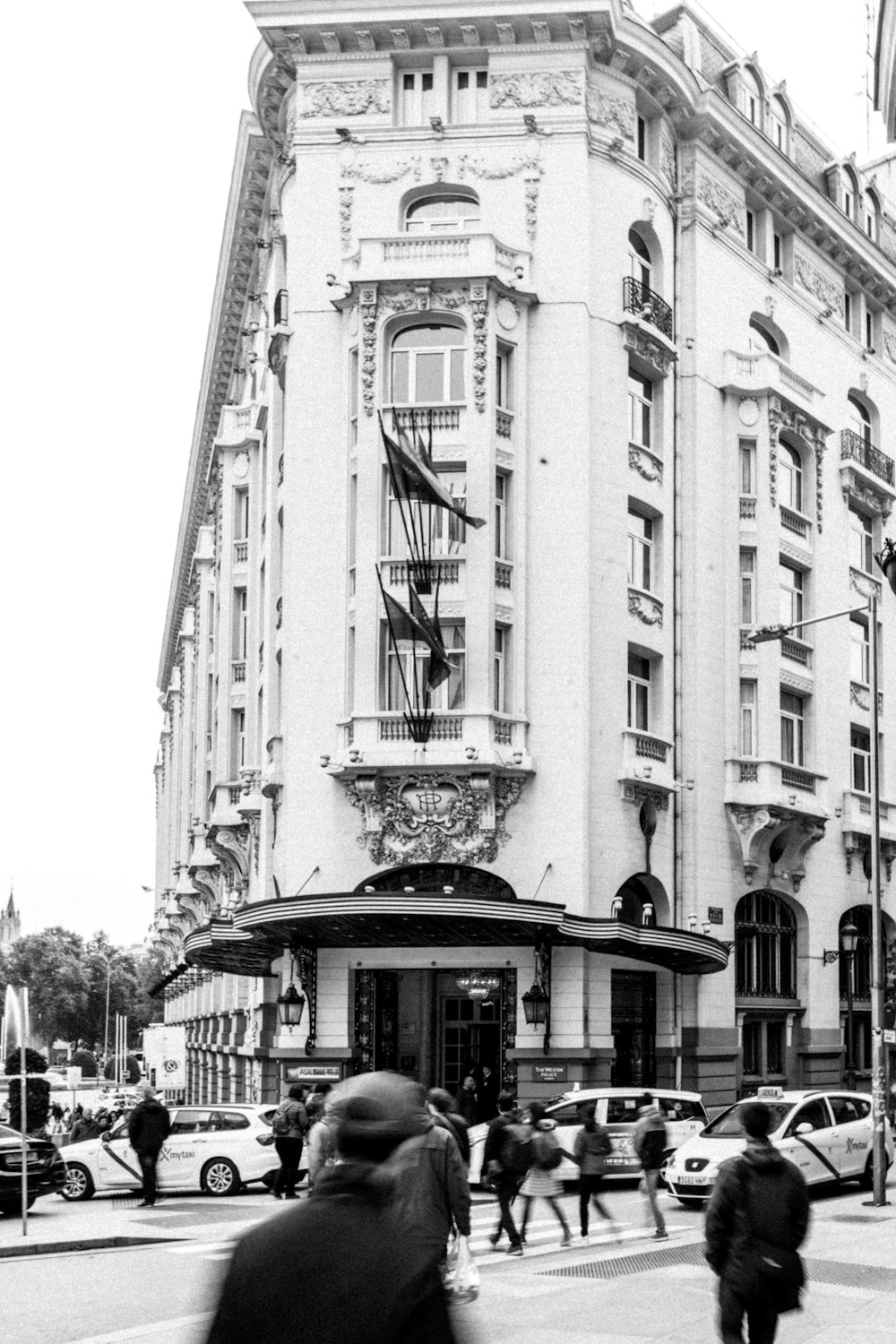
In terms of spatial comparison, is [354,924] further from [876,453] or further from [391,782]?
[876,453]

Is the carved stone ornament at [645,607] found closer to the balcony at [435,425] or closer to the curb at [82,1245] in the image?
the balcony at [435,425]

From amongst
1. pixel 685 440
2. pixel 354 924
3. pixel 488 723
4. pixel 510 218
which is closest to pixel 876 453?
pixel 685 440

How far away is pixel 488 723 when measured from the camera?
114ft

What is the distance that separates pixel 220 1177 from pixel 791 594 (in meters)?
23.0

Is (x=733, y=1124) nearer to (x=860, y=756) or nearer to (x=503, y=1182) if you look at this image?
(x=503, y=1182)

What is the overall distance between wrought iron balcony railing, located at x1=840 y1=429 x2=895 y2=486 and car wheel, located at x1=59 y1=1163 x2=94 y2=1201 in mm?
28551

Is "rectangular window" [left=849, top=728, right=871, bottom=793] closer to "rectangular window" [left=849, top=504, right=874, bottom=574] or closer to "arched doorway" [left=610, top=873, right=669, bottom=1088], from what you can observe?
"rectangular window" [left=849, top=504, right=874, bottom=574]

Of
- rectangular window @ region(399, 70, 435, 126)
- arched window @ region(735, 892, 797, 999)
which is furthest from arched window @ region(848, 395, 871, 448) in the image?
rectangular window @ region(399, 70, 435, 126)

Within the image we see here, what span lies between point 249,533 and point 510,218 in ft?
43.0

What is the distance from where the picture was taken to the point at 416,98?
3850 centimetres

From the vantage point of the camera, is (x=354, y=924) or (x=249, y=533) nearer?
(x=354, y=924)

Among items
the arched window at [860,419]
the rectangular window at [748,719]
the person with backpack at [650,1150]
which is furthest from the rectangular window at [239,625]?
the person with backpack at [650,1150]

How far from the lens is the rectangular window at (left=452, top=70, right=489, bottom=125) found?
38406 mm

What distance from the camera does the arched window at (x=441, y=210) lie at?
37.9 m
